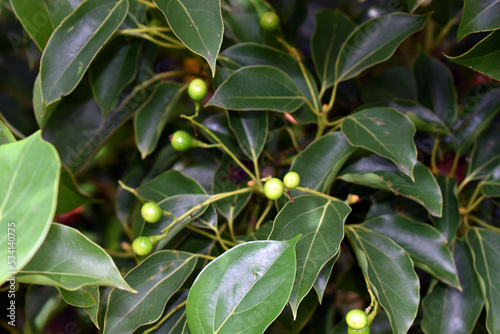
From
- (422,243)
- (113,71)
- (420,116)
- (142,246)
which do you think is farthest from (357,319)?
(113,71)

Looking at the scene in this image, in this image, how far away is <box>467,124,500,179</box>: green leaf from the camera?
891 mm

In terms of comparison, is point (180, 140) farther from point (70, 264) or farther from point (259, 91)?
point (70, 264)

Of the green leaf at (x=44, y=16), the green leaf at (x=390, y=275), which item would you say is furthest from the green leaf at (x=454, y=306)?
the green leaf at (x=44, y=16)

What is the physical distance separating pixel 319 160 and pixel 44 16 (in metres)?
0.53

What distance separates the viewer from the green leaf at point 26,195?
1.40 ft

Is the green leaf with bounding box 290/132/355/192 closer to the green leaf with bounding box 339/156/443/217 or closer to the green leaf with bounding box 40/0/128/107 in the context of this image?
the green leaf with bounding box 339/156/443/217

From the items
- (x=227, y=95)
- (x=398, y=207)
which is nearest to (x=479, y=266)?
(x=398, y=207)

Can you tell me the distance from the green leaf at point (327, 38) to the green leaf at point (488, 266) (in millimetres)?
401

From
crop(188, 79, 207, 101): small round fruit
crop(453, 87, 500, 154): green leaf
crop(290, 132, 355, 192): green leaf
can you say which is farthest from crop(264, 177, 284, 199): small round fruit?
crop(453, 87, 500, 154): green leaf

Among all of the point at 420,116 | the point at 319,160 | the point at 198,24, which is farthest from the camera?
the point at 420,116

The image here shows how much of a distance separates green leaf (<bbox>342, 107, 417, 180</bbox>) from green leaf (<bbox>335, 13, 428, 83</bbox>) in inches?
4.4

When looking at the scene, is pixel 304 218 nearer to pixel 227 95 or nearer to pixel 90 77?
pixel 227 95

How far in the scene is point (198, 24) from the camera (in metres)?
0.67

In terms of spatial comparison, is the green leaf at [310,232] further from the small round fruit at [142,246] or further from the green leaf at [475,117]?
the green leaf at [475,117]
